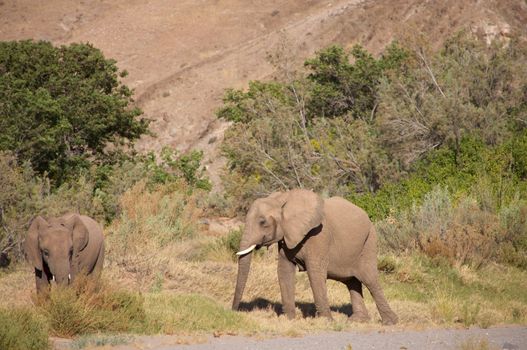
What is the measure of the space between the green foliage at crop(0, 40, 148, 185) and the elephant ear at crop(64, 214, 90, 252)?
1601 centimetres

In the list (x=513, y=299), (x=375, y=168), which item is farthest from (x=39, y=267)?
(x=375, y=168)

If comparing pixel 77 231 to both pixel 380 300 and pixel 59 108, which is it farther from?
pixel 59 108

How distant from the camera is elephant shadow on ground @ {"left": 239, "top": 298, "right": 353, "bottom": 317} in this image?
14172mm

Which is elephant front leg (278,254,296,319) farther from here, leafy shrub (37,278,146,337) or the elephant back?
leafy shrub (37,278,146,337)

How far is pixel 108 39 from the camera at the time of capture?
76.9 meters

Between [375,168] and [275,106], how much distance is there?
4.61 meters

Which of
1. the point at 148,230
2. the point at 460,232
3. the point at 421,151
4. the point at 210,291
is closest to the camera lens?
the point at 210,291

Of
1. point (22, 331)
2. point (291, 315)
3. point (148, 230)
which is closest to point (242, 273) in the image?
point (291, 315)

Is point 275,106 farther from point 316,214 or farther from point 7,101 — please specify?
point 316,214

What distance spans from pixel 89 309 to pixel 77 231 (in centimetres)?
249

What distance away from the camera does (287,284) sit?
12.6 m

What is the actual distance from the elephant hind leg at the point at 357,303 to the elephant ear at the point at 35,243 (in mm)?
4756

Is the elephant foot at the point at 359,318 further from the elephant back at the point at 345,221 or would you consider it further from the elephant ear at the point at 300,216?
the elephant ear at the point at 300,216

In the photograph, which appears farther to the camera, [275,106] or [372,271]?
[275,106]
